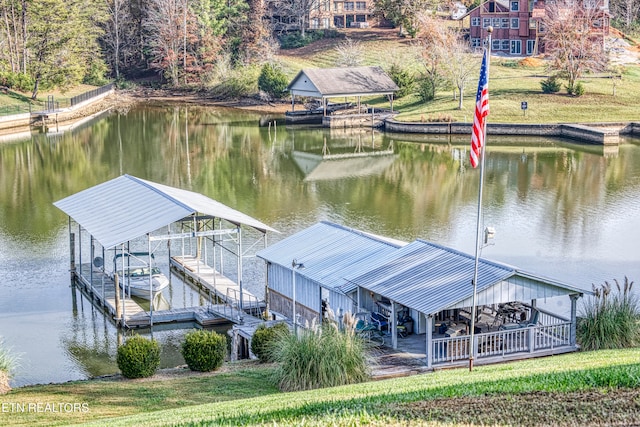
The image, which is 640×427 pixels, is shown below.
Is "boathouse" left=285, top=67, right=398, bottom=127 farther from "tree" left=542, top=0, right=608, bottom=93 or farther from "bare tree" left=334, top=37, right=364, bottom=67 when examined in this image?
"tree" left=542, top=0, right=608, bottom=93

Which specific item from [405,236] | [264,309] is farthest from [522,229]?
[264,309]

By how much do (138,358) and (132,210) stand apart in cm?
976

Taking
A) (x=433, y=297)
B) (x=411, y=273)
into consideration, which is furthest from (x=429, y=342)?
(x=411, y=273)

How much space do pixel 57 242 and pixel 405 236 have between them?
40.6ft

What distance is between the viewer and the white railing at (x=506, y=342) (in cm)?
1958

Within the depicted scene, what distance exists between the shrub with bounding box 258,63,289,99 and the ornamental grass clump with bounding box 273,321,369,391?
206 feet

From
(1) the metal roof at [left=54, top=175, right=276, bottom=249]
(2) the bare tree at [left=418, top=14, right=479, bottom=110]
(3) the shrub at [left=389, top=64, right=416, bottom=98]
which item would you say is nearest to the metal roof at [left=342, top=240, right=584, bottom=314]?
(1) the metal roof at [left=54, top=175, right=276, bottom=249]

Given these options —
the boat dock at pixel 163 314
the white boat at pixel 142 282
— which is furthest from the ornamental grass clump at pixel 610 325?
the white boat at pixel 142 282

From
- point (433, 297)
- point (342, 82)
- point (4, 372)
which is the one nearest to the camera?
point (4, 372)

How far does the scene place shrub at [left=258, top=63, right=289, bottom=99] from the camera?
8000 centimetres

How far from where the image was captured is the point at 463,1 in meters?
110

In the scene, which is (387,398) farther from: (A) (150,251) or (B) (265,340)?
(A) (150,251)

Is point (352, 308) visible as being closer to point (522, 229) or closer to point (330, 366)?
point (330, 366)

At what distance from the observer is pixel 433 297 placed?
19.7 m
